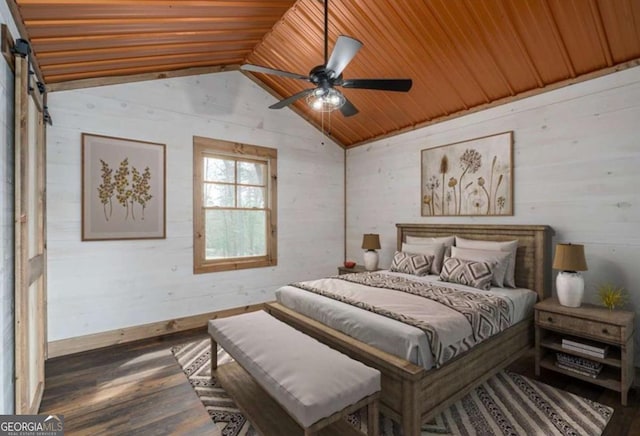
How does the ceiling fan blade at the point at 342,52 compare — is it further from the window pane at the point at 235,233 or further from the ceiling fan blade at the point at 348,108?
the window pane at the point at 235,233

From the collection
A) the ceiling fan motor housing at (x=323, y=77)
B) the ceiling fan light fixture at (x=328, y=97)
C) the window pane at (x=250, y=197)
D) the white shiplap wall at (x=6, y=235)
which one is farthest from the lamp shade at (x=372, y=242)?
the white shiplap wall at (x=6, y=235)

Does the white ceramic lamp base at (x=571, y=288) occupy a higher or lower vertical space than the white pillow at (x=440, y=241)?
lower

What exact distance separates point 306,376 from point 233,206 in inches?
120

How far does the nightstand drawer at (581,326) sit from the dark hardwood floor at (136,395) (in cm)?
47

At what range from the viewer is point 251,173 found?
4551 millimetres

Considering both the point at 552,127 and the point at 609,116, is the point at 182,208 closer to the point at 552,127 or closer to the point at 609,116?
the point at 552,127

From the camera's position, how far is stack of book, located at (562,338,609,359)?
2446 millimetres

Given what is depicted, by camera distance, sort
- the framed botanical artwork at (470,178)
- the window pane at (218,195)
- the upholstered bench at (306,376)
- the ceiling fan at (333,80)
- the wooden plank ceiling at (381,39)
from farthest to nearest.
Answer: the window pane at (218,195) < the framed botanical artwork at (470,178) < the wooden plank ceiling at (381,39) < the ceiling fan at (333,80) < the upholstered bench at (306,376)

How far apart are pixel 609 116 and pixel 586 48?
2.11 feet

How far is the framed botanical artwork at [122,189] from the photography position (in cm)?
331

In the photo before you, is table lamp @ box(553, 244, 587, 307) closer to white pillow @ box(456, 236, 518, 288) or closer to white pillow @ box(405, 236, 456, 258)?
white pillow @ box(456, 236, 518, 288)

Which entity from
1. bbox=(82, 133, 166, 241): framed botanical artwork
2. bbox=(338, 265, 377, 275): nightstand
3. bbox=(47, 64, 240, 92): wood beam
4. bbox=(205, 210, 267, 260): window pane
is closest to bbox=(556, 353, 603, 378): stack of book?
bbox=(338, 265, 377, 275): nightstand

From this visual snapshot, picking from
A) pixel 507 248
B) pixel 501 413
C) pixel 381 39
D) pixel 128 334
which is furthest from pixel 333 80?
pixel 128 334

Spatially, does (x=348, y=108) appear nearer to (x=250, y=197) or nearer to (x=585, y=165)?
(x=250, y=197)
